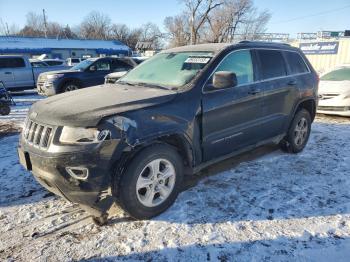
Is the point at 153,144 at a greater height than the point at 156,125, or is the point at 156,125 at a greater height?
the point at 156,125

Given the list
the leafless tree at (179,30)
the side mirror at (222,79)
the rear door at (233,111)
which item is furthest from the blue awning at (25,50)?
the side mirror at (222,79)

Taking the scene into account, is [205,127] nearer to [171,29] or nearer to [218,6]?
[218,6]

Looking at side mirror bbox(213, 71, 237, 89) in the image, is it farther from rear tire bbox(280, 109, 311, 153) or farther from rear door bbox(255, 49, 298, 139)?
rear tire bbox(280, 109, 311, 153)

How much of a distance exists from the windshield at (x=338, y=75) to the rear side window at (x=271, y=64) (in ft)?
17.0

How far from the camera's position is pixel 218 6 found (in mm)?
54375

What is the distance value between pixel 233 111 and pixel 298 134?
2022mm

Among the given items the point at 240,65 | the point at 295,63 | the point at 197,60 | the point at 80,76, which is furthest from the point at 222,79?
the point at 80,76

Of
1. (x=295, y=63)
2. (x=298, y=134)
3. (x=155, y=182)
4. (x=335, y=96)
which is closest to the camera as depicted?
(x=155, y=182)

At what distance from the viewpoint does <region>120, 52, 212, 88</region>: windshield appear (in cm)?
394

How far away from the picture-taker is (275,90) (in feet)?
15.6

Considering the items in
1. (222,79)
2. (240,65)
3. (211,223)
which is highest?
(240,65)

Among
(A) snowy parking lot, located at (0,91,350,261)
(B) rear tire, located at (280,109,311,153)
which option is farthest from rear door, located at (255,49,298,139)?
(A) snowy parking lot, located at (0,91,350,261)

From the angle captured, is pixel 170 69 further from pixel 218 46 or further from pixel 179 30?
pixel 179 30

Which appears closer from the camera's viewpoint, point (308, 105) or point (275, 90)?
point (275, 90)
